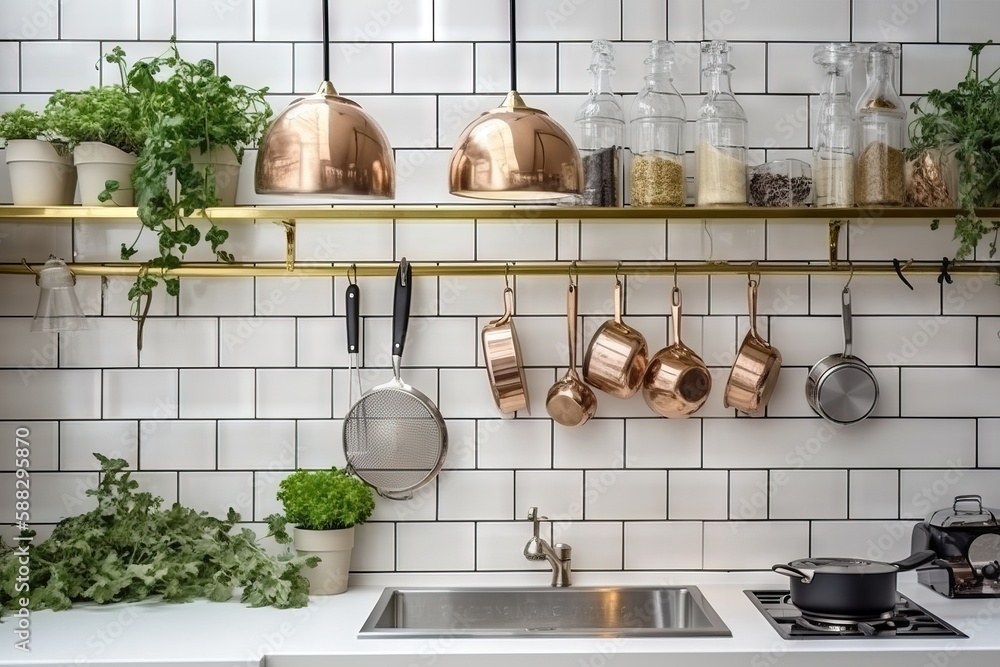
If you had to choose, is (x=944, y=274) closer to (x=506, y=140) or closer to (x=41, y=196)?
(x=506, y=140)

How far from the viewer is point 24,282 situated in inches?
76.2

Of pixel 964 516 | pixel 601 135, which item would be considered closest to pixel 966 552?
pixel 964 516

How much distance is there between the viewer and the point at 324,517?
176 cm

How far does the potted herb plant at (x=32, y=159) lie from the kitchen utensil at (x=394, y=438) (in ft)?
2.41

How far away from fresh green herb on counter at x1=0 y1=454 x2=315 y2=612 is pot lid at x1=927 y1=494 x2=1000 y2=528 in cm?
128

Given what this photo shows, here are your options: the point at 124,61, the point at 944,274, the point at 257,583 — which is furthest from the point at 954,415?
the point at 124,61

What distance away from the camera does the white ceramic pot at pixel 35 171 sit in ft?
5.77

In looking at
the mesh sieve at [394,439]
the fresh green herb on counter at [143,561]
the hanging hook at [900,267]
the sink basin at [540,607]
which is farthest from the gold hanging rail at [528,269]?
the sink basin at [540,607]

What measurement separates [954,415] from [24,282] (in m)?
2.04

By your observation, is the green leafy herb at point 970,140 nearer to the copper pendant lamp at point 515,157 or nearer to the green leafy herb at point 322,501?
the copper pendant lamp at point 515,157

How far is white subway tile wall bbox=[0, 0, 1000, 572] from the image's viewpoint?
1932 millimetres

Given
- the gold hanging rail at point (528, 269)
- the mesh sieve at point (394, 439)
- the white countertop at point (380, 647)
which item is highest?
the gold hanging rail at point (528, 269)

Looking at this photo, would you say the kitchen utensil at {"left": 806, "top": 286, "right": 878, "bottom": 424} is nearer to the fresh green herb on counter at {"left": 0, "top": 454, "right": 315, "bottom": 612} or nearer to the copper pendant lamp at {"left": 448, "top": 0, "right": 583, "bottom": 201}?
the copper pendant lamp at {"left": 448, "top": 0, "right": 583, "bottom": 201}

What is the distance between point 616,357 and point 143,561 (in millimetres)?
1023
